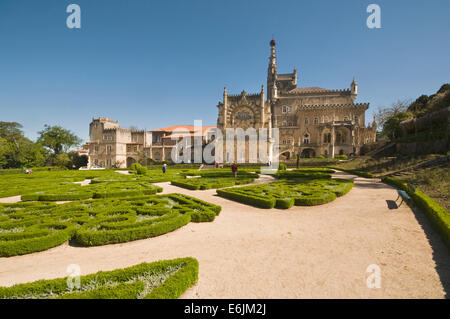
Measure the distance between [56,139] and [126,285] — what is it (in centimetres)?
6761

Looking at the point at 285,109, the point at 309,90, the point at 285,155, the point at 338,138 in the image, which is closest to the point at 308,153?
the point at 285,155

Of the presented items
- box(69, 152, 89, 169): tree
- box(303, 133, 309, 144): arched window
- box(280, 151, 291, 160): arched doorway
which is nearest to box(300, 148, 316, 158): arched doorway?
box(303, 133, 309, 144): arched window

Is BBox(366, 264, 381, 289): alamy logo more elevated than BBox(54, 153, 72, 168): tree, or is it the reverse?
BBox(54, 153, 72, 168): tree

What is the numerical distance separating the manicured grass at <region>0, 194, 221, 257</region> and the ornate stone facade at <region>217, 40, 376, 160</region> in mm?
35363

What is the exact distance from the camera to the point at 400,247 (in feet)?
16.7

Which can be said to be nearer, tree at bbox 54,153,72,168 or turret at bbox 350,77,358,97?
tree at bbox 54,153,72,168

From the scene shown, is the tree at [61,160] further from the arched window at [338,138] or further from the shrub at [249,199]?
the arched window at [338,138]

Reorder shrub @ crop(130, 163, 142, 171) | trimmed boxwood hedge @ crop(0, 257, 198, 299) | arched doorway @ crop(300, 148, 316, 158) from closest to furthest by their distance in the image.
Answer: trimmed boxwood hedge @ crop(0, 257, 198, 299), shrub @ crop(130, 163, 142, 171), arched doorway @ crop(300, 148, 316, 158)

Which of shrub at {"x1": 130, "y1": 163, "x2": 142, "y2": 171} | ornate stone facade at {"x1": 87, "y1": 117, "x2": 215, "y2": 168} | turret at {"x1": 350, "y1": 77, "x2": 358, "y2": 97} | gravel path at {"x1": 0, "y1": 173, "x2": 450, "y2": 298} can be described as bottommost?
gravel path at {"x1": 0, "y1": 173, "x2": 450, "y2": 298}

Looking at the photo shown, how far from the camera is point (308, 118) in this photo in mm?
46156

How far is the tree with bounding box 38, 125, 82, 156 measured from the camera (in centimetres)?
5226

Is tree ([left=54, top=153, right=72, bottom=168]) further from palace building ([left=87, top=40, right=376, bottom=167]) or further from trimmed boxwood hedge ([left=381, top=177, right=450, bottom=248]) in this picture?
trimmed boxwood hedge ([left=381, top=177, right=450, bottom=248])
